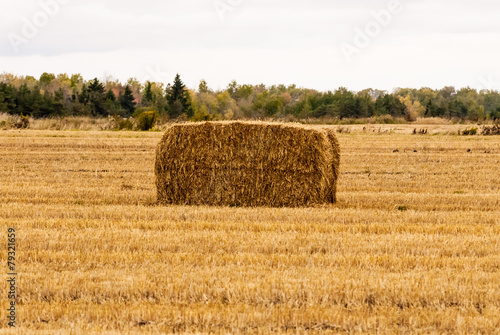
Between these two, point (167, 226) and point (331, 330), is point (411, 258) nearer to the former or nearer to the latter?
point (331, 330)

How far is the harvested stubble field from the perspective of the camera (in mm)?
5664

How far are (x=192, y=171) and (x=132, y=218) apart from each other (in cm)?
230

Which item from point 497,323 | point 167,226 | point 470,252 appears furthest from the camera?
point 167,226

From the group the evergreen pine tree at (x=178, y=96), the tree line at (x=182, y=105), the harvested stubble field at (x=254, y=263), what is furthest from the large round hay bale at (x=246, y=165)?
the evergreen pine tree at (x=178, y=96)

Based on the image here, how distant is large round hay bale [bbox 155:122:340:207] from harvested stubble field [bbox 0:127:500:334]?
0.75 metres

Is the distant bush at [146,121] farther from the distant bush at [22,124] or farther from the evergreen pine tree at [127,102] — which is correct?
the evergreen pine tree at [127,102]

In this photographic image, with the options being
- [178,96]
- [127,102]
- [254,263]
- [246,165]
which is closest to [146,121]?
[246,165]

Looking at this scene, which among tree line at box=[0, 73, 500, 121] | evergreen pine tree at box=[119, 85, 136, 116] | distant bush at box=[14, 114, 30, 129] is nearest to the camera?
distant bush at box=[14, 114, 30, 129]

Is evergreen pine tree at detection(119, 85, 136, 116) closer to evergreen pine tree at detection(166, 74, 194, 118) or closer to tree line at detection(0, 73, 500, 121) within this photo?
tree line at detection(0, 73, 500, 121)

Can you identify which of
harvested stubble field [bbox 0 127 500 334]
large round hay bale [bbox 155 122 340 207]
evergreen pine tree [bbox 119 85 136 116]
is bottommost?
harvested stubble field [bbox 0 127 500 334]

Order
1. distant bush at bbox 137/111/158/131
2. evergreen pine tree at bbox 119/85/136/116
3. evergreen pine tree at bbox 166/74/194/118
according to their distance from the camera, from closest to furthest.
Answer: distant bush at bbox 137/111/158/131, evergreen pine tree at bbox 166/74/194/118, evergreen pine tree at bbox 119/85/136/116

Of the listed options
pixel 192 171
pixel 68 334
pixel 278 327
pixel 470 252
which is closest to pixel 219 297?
pixel 278 327

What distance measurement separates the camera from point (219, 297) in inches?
246

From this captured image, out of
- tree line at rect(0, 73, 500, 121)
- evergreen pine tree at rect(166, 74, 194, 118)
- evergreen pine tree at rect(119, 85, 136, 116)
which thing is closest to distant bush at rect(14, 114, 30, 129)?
tree line at rect(0, 73, 500, 121)
